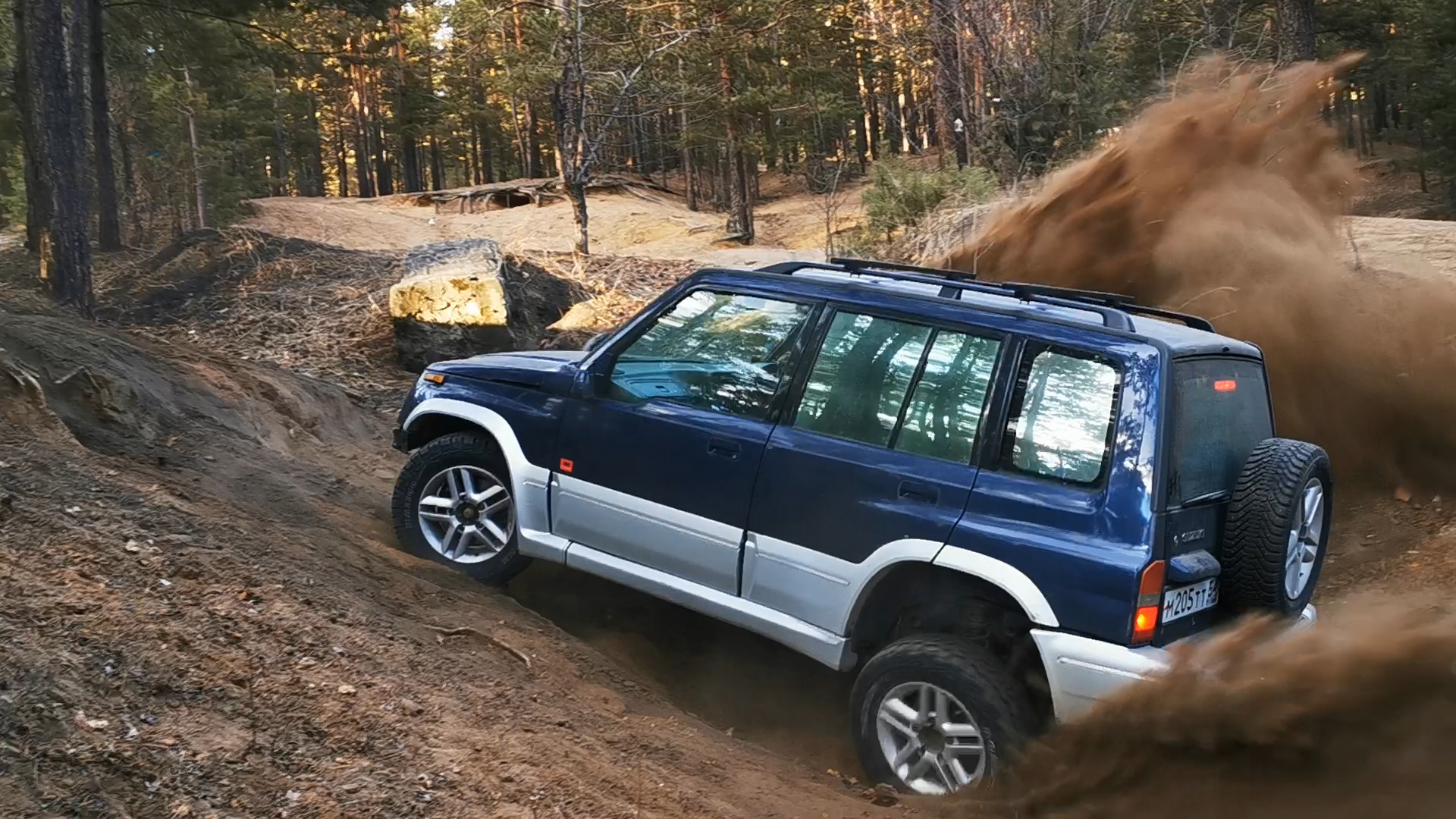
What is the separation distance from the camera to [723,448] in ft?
15.4

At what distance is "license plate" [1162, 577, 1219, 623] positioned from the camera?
12.3 feet

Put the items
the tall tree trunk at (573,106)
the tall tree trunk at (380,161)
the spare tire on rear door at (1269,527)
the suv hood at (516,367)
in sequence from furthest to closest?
the tall tree trunk at (380,161) → the tall tree trunk at (573,106) → the suv hood at (516,367) → the spare tire on rear door at (1269,527)

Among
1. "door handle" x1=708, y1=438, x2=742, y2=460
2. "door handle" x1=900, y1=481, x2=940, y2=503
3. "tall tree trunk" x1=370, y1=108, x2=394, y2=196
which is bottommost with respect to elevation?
"door handle" x1=900, y1=481, x2=940, y2=503

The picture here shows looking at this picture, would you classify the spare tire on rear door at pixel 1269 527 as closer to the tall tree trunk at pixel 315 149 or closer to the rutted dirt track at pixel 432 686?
the rutted dirt track at pixel 432 686

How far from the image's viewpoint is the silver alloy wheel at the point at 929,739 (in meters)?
3.92

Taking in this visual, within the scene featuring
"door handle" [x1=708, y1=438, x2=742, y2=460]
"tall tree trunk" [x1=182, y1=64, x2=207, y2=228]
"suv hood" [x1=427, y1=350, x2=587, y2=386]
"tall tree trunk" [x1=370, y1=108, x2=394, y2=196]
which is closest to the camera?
"door handle" [x1=708, y1=438, x2=742, y2=460]

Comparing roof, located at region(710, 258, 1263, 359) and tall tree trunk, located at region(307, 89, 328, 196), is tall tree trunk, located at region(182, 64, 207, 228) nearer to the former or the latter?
tall tree trunk, located at region(307, 89, 328, 196)

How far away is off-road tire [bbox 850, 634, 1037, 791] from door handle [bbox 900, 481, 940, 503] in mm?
522

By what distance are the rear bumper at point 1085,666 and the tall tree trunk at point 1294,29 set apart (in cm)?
1837

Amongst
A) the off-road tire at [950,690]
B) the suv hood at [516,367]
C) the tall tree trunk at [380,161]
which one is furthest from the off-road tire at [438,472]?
the tall tree trunk at [380,161]

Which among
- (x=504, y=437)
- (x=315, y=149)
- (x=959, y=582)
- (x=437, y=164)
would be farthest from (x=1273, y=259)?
(x=437, y=164)

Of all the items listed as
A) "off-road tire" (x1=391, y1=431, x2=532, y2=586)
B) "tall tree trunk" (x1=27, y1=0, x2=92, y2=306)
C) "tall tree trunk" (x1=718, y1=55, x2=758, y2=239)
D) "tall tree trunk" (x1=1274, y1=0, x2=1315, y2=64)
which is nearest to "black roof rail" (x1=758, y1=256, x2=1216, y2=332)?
"off-road tire" (x1=391, y1=431, x2=532, y2=586)

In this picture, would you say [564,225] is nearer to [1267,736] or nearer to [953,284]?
[953,284]

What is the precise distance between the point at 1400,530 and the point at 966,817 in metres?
4.77
